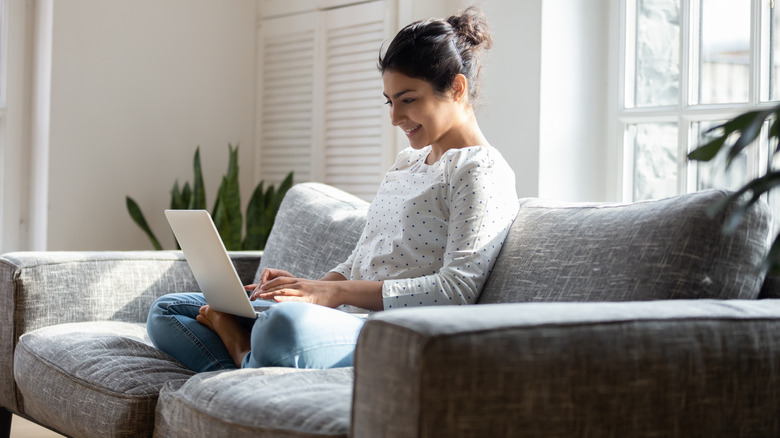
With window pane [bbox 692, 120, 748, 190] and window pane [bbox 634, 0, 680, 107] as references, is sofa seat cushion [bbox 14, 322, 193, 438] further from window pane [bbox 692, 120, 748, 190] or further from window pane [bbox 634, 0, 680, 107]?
window pane [bbox 634, 0, 680, 107]

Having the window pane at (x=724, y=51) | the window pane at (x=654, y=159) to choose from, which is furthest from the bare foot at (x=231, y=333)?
the window pane at (x=724, y=51)

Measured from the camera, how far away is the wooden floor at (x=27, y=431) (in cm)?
296

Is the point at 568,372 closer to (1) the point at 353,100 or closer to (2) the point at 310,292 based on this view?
(2) the point at 310,292

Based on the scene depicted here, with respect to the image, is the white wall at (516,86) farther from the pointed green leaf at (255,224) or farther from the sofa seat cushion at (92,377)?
the sofa seat cushion at (92,377)

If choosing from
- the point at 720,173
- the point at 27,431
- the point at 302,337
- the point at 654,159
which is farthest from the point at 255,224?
the point at 302,337

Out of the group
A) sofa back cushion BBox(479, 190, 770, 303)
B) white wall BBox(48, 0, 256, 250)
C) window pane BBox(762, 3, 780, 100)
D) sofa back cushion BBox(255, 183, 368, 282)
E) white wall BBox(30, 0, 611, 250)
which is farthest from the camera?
white wall BBox(48, 0, 256, 250)

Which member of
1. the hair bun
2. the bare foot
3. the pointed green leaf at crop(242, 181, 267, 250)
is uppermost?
the hair bun

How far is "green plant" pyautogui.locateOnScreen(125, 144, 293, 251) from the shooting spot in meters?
3.78

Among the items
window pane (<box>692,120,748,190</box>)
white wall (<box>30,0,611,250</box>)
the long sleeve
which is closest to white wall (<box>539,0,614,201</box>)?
white wall (<box>30,0,611,250</box>)

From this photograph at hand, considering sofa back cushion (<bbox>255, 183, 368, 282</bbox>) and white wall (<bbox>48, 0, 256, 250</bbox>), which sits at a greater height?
white wall (<bbox>48, 0, 256, 250</bbox>)

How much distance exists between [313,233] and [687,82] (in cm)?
129

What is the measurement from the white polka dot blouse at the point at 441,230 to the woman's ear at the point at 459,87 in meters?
0.17

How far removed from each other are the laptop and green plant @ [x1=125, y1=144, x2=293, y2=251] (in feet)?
5.48

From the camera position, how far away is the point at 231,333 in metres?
1.95
